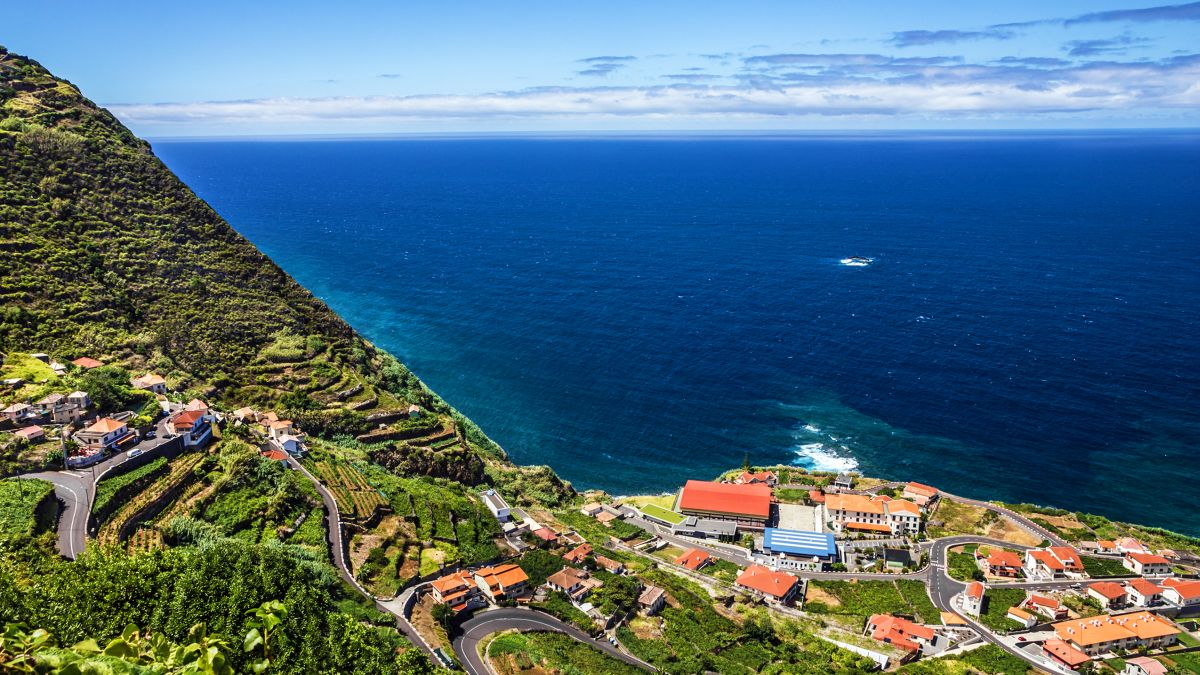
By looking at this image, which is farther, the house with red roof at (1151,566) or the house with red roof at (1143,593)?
the house with red roof at (1151,566)

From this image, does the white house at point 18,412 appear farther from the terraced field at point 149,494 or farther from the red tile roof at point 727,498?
the red tile roof at point 727,498

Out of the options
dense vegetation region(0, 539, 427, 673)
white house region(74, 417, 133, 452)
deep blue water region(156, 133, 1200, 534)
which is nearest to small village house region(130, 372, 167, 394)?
white house region(74, 417, 133, 452)

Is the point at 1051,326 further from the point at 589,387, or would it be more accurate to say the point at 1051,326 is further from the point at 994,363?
the point at 589,387

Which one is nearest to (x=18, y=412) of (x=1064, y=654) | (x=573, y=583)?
(x=573, y=583)

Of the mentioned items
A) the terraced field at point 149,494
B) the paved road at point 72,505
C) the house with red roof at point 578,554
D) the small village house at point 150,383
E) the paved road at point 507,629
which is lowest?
the house with red roof at point 578,554

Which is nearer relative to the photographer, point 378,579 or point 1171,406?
point 378,579

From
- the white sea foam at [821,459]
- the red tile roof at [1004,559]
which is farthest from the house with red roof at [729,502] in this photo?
the red tile roof at [1004,559]

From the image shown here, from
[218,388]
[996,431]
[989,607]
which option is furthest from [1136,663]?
[218,388]
